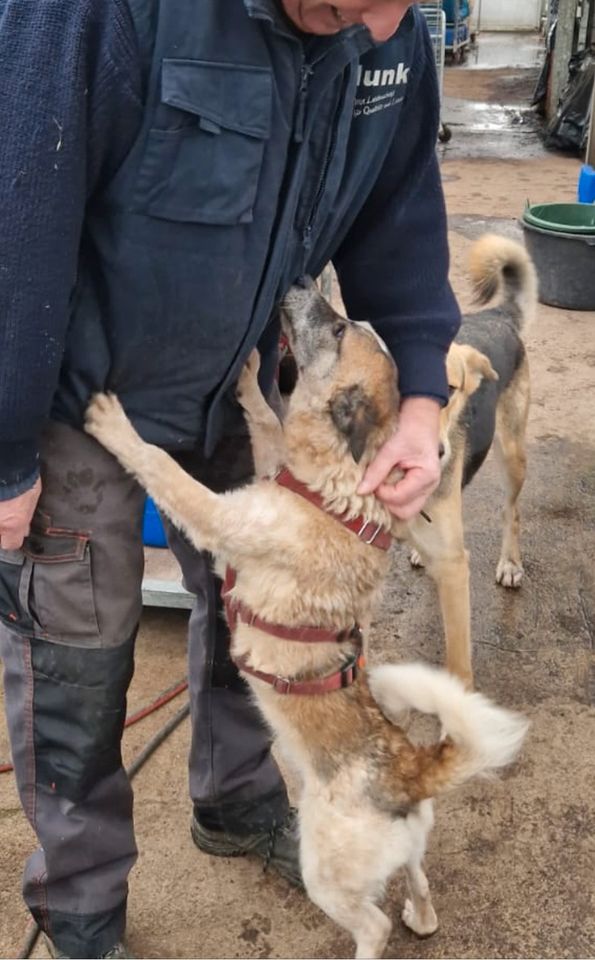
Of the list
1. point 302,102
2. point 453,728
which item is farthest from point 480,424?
point 302,102

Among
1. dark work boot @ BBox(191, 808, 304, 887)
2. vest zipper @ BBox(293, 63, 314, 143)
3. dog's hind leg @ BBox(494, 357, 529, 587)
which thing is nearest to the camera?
vest zipper @ BBox(293, 63, 314, 143)

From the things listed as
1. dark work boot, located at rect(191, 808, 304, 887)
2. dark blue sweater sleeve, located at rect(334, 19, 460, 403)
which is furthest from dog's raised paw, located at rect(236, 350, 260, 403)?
dark work boot, located at rect(191, 808, 304, 887)

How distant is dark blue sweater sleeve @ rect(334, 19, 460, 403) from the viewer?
1955 millimetres

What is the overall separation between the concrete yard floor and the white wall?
27.8 metres

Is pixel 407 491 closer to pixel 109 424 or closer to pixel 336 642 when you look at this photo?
pixel 336 642

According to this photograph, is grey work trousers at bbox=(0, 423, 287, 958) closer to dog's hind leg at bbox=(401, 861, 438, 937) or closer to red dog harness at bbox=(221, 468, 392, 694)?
red dog harness at bbox=(221, 468, 392, 694)

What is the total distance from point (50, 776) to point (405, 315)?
1296 millimetres

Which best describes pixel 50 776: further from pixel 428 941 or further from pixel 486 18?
pixel 486 18

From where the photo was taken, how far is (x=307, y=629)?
6.66 feet

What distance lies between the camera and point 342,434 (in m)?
2.13

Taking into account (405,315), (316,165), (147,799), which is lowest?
(147,799)

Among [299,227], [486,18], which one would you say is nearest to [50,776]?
[299,227]

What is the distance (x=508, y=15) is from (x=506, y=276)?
1116 inches

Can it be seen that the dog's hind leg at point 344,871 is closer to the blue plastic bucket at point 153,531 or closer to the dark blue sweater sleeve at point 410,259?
the dark blue sweater sleeve at point 410,259
